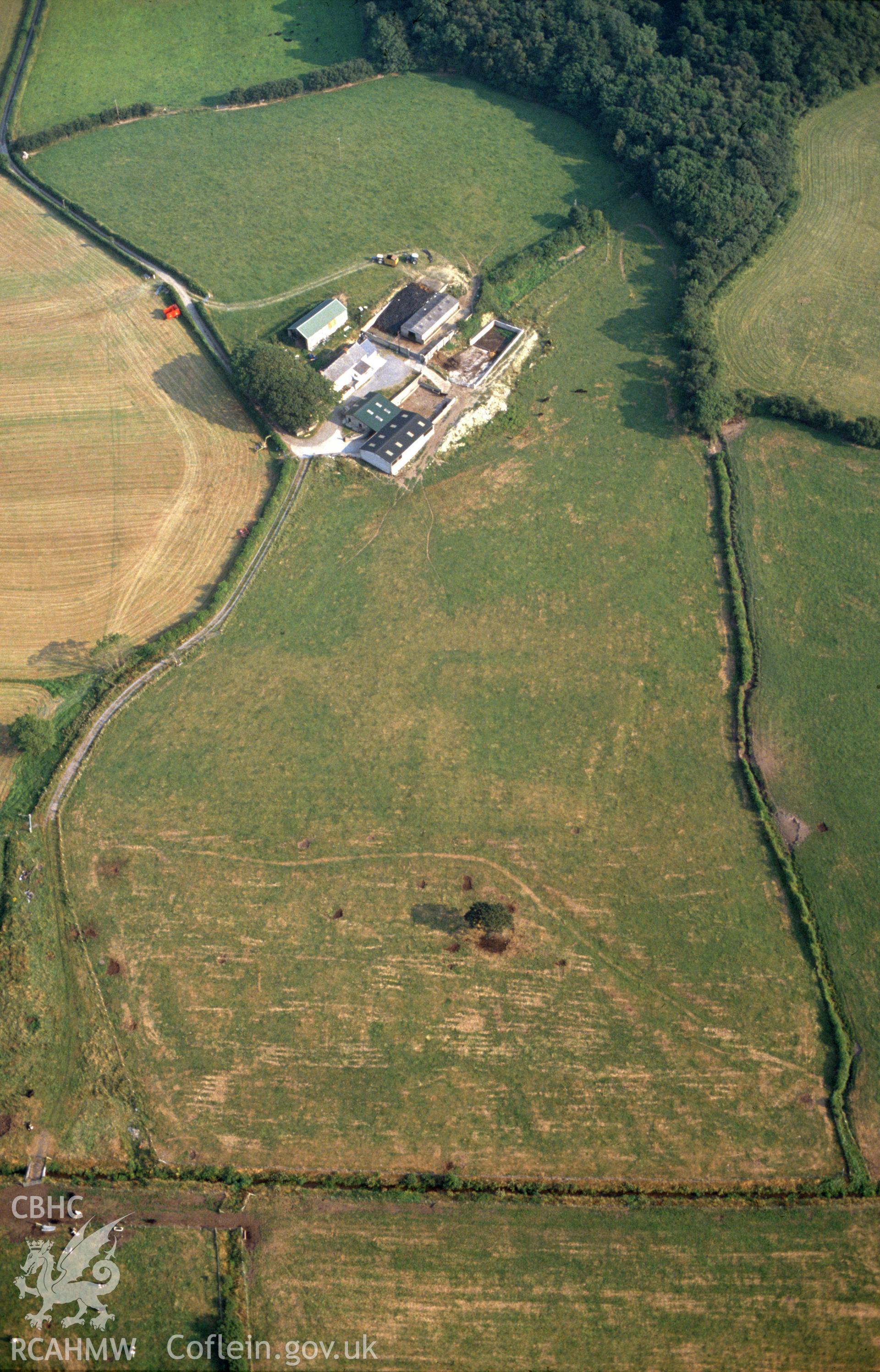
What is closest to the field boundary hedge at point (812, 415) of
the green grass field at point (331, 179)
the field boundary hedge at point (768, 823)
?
the field boundary hedge at point (768, 823)

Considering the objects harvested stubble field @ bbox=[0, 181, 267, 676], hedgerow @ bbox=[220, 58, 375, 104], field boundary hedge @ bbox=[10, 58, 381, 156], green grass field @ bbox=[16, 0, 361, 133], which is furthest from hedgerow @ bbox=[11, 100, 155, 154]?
harvested stubble field @ bbox=[0, 181, 267, 676]

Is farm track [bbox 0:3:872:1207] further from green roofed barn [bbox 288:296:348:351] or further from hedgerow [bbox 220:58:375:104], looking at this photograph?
hedgerow [bbox 220:58:375:104]

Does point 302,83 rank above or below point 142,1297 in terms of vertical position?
above

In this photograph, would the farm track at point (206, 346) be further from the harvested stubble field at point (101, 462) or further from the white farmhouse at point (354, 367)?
the white farmhouse at point (354, 367)

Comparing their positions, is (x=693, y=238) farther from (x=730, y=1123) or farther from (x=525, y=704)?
(x=730, y=1123)

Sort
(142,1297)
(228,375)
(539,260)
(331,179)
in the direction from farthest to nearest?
(331,179) < (539,260) < (228,375) < (142,1297)

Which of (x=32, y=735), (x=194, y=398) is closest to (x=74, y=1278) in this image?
(x=32, y=735)

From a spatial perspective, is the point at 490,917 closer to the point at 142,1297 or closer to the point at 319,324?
the point at 142,1297
